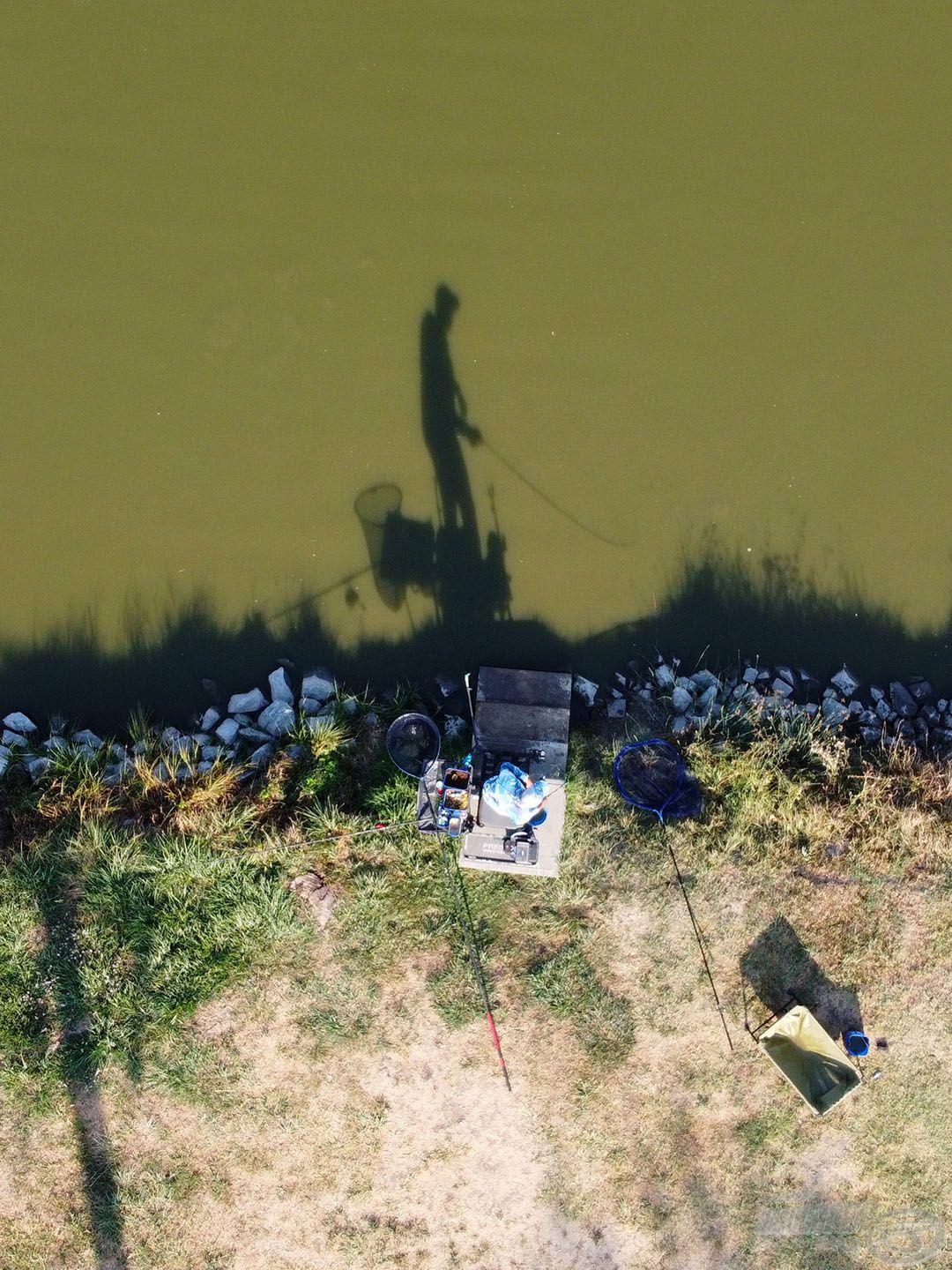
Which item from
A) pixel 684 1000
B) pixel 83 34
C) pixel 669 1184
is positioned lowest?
pixel 669 1184

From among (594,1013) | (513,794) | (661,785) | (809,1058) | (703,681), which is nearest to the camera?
(513,794)

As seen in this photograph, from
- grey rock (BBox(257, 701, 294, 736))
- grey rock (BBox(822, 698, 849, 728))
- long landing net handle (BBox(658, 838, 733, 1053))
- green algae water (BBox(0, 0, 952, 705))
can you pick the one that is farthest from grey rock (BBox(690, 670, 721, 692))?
grey rock (BBox(257, 701, 294, 736))

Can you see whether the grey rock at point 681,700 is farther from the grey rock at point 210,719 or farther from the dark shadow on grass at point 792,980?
the grey rock at point 210,719

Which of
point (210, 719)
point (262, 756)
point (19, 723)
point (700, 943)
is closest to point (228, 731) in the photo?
point (210, 719)

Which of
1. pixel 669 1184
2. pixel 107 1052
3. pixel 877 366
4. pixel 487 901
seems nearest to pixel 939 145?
pixel 877 366

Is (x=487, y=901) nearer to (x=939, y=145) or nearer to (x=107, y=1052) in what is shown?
(x=107, y=1052)

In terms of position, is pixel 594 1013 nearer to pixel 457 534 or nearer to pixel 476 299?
pixel 457 534

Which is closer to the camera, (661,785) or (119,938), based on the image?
(119,938)

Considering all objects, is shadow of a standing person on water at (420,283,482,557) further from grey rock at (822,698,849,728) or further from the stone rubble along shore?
grey rock at (822,698,849,728)
